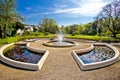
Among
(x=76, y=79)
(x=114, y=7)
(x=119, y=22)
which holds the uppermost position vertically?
(x=114, y=7)

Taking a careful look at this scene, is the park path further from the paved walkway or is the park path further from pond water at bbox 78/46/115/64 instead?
pond water at bbox 78/46/115/64

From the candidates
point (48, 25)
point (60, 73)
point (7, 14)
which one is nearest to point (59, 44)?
point (60, 73)

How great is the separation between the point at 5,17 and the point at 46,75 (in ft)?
88.5

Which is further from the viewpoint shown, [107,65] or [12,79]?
[107,65]

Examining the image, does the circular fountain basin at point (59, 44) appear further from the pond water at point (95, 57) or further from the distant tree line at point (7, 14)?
the distant tree line at point (7, 14)

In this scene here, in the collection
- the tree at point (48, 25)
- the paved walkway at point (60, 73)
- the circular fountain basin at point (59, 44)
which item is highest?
the tree at point (48, 25)

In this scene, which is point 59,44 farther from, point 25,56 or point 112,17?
point 112,17

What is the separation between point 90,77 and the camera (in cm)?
845

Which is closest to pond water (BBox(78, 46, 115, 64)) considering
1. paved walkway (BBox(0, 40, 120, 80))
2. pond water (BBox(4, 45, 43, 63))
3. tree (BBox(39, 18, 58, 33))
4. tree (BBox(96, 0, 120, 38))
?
paved walkway (BBox(0, 40, 120, 80))

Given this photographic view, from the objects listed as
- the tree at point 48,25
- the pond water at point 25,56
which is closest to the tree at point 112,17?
the pond water at point 25,56

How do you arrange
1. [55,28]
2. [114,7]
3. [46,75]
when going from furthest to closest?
[55,28] < [114,7] < [46,75]

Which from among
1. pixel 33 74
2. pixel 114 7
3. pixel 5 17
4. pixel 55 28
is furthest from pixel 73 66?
pixel 55 28

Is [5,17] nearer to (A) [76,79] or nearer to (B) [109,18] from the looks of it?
(B) [109,18]

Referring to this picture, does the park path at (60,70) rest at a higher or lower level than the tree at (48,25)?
lower
